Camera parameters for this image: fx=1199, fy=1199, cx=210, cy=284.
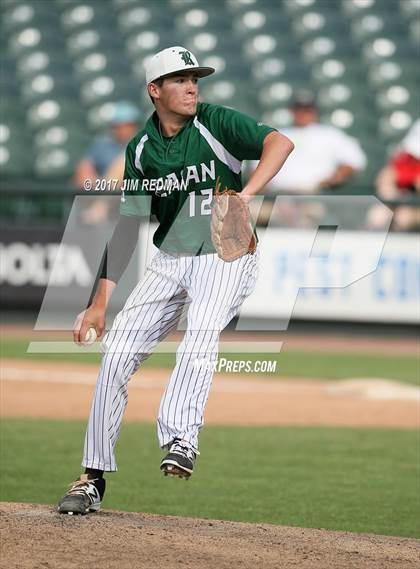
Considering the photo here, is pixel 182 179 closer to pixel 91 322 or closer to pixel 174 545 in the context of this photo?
pixel 91 322

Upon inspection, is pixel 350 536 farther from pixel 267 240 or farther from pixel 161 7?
pixel 161 7

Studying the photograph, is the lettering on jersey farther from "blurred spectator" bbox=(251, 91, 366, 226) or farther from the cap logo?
"blurred spectator" bbox=(251, 91, 366, 226)

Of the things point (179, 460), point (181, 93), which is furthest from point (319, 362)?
point (179, 460)

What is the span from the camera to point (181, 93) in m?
5.12

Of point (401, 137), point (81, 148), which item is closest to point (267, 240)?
point (401, 137)

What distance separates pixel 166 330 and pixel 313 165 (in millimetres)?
8680

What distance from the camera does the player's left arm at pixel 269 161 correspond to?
4887mm

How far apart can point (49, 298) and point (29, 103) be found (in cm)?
522

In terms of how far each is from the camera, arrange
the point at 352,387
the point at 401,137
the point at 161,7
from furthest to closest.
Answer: the point at 161,7, the point at 401,137, the point at 352,387

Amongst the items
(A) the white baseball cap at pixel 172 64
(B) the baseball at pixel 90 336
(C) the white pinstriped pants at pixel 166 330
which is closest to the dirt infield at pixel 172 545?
(C) the white pinstriped pants at pixel 166 330

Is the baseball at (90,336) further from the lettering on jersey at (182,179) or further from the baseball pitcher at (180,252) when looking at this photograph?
the lettering on jersey at (182,179)

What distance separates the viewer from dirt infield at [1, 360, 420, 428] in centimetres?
988

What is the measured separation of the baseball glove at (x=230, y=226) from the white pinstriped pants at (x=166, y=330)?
0.26ft

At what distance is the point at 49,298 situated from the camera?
14.5 m
